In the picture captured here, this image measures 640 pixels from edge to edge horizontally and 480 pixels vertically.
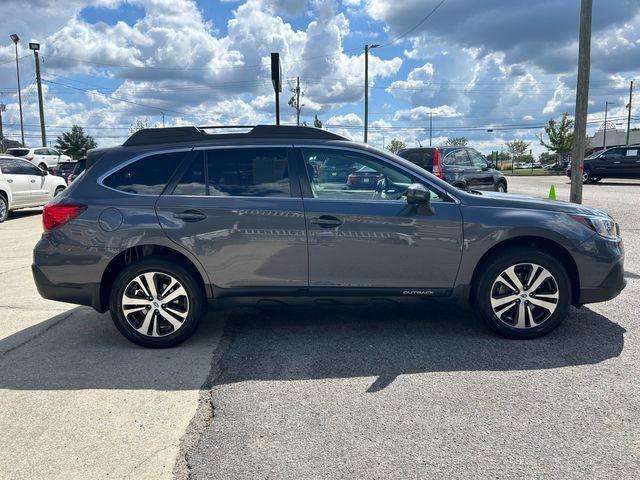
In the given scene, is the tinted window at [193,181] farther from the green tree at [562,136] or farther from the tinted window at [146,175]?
the green tree at [562,136]

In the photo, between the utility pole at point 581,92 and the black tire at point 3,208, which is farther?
the black tire at point 3,208

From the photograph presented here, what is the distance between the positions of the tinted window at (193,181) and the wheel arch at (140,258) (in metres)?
0.50

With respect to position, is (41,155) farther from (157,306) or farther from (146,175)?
(157,306)

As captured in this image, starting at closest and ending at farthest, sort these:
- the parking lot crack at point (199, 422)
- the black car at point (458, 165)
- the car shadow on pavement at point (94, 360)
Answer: the parking lot crack at point (199, 422) < the car shadow on pavement at point (94, 360) < the black car at point (458, 165)

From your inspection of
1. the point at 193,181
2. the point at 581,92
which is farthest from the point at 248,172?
the point at 581,92

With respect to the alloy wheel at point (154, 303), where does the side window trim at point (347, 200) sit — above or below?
above

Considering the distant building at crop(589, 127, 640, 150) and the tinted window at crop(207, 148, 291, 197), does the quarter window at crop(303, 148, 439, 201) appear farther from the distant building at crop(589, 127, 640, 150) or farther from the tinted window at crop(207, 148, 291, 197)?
the distant building at crop(589, 127, 640, 150)

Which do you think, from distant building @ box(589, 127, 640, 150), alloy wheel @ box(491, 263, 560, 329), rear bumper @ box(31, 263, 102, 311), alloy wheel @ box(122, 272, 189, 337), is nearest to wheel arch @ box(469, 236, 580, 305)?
alloy wheel @ box(491, 263, 560, 329)

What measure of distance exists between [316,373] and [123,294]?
174 cm

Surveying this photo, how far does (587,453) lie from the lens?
2703mm

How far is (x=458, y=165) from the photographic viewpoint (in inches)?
519

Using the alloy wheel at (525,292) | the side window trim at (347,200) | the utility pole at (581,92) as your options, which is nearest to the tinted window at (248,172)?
the side window trim at (347,200)

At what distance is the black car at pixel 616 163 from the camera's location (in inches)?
973

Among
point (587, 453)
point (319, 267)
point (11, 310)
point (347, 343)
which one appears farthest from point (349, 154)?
point (11, 310)
